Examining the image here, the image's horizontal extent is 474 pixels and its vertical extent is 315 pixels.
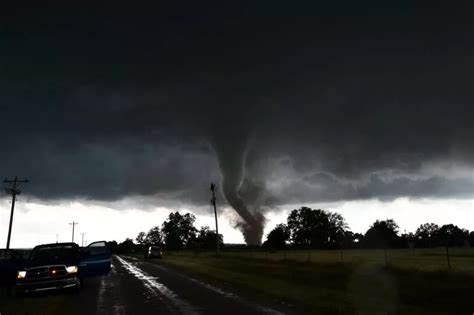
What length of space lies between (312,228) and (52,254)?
168 m

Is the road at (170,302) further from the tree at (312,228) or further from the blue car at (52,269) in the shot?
the tree at (312,228)

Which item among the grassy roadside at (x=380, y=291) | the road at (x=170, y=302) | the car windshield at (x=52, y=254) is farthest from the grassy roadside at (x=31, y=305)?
the grassy roadside at (x=380, y=291)

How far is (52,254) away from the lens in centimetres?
1923

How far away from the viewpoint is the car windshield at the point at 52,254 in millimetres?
18322

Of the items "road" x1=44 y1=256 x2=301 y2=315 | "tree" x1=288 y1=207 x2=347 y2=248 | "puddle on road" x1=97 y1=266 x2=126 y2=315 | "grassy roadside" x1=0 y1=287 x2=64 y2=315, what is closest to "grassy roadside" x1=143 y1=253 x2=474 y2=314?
"road" x1=44 y1=256 x2=301 y2=315

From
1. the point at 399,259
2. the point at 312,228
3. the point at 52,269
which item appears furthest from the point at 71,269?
the point at 312,228

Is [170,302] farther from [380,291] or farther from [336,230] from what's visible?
[336,230]

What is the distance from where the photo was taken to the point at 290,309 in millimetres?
12688

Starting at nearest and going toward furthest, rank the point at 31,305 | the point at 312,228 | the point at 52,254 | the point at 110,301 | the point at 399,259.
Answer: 1. the point at 31,305
2. the point at 110,301
3. the point at 52,254
4. the point at 399,259
5. the point at 312,228

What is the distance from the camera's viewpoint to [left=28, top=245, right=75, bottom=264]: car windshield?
1832cm

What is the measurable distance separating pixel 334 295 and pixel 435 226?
202798 millimetres

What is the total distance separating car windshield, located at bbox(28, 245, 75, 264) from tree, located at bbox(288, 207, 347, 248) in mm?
163415

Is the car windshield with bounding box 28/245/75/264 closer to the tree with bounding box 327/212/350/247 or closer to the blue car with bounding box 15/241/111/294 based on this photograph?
the blue car with bounding box 15/241/111/294

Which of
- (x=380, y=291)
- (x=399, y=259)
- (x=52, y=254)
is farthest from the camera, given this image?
(x=399, y=259)
